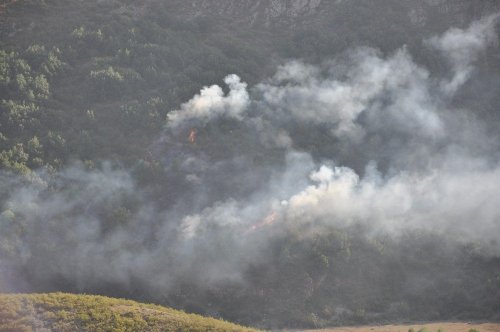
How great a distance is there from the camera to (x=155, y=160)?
36531 mm

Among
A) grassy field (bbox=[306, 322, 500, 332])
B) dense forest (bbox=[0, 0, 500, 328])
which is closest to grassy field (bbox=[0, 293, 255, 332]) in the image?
dense forest (bbox=[0, 0, 500, 328])

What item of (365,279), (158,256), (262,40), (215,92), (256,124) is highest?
(262,40)

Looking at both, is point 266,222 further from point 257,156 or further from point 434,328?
point 434,328

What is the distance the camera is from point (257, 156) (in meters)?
36.6

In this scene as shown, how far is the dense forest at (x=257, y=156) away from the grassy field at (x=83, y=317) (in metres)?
4.23

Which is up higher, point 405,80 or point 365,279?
point 405,80

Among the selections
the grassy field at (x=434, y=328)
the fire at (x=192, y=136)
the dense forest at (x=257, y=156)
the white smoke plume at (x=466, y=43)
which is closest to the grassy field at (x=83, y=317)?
the dense forest at (x=257, y=156)

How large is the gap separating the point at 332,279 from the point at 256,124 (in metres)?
12.8

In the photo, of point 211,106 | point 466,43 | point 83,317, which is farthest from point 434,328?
point 466,43

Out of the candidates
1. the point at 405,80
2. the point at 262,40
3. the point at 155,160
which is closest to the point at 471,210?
the point at 405,80

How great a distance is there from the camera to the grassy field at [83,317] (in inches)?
901

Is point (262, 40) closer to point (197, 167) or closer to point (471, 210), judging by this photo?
point (197, 167)

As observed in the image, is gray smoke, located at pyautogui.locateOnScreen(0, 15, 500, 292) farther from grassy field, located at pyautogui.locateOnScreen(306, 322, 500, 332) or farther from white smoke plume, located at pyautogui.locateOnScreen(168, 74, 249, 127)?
grassy field, located at pyautogui.locateOnScreen(306, 322, 500, 332)

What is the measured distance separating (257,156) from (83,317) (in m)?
16.4
